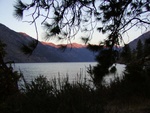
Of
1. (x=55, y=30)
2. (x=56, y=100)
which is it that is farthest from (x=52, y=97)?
(x=55, y=30)

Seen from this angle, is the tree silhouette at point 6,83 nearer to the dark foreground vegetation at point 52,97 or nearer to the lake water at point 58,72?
the dark foreground vegetation at point 52,97

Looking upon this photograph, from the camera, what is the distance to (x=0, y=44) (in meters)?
7.26

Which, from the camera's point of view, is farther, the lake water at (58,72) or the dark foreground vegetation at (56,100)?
the lake water at (58,72)

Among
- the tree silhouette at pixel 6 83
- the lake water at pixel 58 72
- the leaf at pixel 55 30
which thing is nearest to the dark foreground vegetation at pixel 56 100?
the lake water at pixel 58 72

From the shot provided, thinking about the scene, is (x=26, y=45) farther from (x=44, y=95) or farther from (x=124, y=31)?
(x=124, y=31)

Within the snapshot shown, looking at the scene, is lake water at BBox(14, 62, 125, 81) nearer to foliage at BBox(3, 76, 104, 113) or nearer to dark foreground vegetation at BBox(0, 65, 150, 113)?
dark foreground vegetation at BBox(0, 65, 150, 113)

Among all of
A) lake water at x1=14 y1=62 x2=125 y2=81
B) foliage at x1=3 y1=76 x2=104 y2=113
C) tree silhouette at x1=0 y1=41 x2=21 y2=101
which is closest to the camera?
foliage at x1=3 y1=76 x2=104 y2=113

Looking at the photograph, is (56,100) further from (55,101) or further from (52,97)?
(52,97)

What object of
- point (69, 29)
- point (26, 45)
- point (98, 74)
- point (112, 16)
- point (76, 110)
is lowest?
point (76, 110)

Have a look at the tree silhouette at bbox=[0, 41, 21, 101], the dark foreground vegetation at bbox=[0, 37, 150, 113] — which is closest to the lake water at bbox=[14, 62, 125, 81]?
the dark foreground vegetation at bbox=[0, 37, 150, 113]

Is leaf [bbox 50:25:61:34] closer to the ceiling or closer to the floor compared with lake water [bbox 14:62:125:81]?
closer to the ceiling

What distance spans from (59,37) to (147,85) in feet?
13.3

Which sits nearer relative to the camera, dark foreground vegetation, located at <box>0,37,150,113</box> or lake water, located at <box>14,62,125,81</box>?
dark foreground vegetation, located at <box>0,37,150,113</box>

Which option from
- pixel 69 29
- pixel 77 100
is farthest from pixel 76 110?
pixel 69 29
